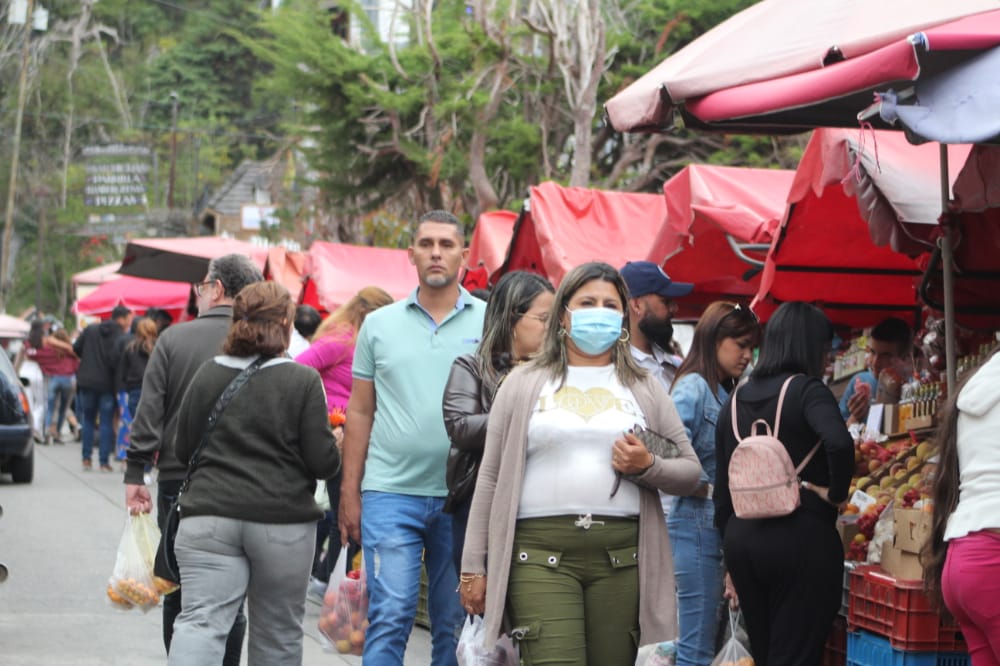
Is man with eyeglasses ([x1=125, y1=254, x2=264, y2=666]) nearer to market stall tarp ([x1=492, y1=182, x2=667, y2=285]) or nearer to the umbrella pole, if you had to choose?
the umbrella pole

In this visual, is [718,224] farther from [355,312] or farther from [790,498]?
[790,498]

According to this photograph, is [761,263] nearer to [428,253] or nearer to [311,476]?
[428,253]

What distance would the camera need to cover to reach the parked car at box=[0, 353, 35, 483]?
1555cm

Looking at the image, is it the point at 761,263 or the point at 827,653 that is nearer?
the point at 827,653

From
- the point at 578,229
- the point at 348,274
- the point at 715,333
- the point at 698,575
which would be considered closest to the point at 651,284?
the point at 715,333

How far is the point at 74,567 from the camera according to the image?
11461mm

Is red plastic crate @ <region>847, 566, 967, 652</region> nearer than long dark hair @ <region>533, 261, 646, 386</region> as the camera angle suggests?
No

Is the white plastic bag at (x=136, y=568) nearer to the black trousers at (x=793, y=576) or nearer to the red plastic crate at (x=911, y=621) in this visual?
the black trousers at (x=793, y=576)

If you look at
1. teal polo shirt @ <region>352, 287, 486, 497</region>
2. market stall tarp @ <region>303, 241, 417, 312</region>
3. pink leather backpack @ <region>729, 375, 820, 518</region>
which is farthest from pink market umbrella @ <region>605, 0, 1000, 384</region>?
market stall tarp @ <region>303, 241, 417, 312</region>

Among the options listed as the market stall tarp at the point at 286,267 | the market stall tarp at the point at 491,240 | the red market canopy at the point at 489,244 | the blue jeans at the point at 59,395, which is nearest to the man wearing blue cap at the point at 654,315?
the red market canopy at the point at 489,244

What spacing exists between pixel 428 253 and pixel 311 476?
1.11 meters

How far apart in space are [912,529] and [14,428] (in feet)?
41.3

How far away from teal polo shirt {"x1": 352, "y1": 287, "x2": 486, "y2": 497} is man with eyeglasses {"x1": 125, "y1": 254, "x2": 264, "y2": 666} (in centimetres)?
83

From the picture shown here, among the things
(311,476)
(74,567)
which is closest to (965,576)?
(311,476)
